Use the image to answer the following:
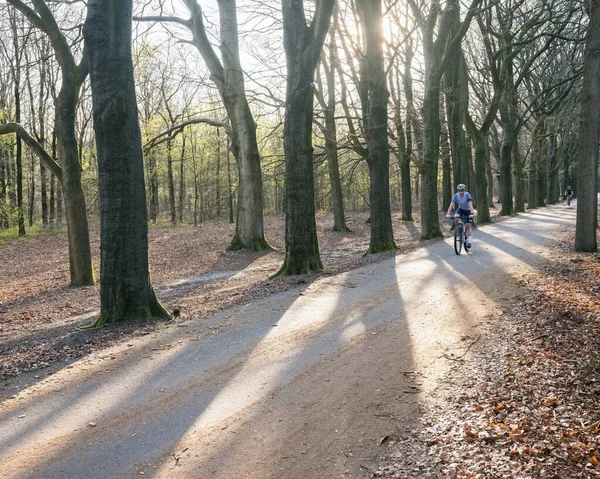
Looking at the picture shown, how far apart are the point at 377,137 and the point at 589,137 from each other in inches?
214

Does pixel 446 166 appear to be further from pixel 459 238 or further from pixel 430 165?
pixel 459 238

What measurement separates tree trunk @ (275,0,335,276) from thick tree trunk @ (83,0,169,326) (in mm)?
4056

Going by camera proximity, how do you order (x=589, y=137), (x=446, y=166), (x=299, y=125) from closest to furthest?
(x=299, y=125) < (x=589, y=137) < (x=446, y=166)

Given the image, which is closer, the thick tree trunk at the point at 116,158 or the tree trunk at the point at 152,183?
the thick tree trunk at the point at 116,158

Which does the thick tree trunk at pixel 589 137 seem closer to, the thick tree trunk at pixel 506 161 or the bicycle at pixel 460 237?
the bicycle at pixel 460 237

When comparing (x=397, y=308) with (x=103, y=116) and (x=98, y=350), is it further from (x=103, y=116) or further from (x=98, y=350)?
(x=103, y=116)

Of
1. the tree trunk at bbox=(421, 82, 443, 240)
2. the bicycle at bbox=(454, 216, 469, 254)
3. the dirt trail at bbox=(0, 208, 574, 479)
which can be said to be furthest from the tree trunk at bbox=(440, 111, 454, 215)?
the dirt trail at bbox=(0, 208, 574, 479)

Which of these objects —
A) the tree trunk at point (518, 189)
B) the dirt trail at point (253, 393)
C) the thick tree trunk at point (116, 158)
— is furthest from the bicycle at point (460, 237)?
the tree trunk at point (518, 189)

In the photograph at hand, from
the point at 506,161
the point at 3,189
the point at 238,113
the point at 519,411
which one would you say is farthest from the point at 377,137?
the point at 3,189

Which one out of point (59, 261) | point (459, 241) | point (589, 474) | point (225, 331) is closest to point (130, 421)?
point (225, 331)

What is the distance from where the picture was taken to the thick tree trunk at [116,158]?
7305 millimetres

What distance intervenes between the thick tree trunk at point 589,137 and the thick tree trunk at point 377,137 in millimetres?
4962

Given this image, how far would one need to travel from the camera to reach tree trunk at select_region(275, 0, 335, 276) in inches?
424

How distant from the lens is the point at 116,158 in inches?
290
